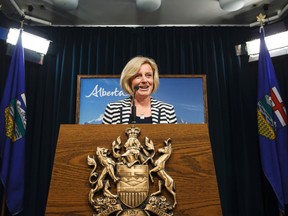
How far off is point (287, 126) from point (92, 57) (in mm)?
2458

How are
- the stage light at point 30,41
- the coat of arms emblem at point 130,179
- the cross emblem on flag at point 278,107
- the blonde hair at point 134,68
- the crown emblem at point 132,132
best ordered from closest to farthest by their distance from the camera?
the coat of arms emblem at point 130,179 < the crown emblem at point 132,132 < the blonde hair at point 134,68 < the cross emblem on flag at point 278,107 < the stage light at point 30,41

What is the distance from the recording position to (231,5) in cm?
355

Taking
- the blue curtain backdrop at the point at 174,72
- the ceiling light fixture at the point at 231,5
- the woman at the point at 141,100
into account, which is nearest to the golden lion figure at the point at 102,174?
the woman at the point at 141,100

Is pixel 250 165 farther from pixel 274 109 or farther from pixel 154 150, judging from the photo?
pixel 154 150

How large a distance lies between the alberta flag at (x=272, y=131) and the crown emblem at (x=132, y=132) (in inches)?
99.2

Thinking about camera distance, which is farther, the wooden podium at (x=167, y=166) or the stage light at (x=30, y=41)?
the stage light at (x=30, y=41)

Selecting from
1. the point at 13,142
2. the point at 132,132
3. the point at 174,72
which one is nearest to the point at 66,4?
the point at 174,72

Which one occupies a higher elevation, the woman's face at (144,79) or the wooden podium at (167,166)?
the woman's face at (144,79)

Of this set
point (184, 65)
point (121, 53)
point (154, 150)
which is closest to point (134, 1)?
point (121, 53)

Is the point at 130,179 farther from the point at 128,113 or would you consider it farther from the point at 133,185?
the point at 128,113

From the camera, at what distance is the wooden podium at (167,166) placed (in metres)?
0.84

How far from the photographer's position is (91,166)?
90cm

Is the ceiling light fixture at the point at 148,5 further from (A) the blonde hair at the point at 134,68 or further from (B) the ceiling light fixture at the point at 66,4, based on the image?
(A) the blonde hair at the point at 134,68

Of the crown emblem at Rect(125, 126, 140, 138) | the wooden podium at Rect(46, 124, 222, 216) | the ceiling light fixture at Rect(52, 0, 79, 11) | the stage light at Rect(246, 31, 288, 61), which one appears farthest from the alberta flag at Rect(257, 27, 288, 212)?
the crown emblem at Rect(125, 126, 140, 138)
